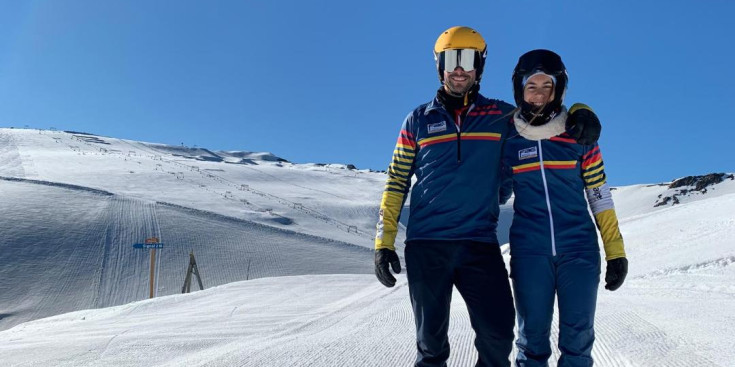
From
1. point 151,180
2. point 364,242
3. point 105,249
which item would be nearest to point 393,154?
point 105,249

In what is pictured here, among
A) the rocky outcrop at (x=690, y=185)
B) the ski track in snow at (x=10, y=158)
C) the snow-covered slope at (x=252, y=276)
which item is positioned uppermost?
the ski track in snow at (x=10, y=158)

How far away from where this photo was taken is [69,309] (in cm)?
2089

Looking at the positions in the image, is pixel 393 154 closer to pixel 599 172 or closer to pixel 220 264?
pixel 599 172

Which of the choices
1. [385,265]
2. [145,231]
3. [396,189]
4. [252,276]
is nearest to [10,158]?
[145,231]

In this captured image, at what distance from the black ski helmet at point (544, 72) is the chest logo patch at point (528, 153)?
161 millimetres

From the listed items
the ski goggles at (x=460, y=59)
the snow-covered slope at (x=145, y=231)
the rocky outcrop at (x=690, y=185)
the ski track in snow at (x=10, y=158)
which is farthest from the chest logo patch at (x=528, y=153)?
the ski track in snow at (x=10, y=158)

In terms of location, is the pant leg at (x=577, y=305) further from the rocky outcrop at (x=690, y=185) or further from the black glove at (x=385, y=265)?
the rocky outcrop at (x=690, y=185)

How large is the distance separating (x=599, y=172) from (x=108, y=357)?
4222 millimetres

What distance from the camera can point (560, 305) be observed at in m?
3.11

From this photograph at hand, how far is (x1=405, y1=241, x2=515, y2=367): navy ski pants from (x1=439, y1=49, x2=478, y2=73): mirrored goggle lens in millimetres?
1115

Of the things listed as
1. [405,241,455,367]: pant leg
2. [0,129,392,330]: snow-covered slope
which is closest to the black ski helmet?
[405,241,455,367]: pant leg

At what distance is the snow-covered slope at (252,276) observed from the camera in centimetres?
431

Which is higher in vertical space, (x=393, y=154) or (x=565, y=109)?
(x=565, y=109)

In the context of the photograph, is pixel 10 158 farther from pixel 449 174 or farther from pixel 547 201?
pixel 547 201
